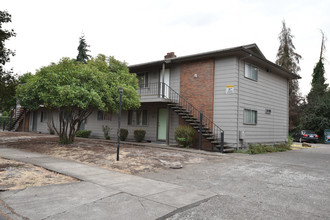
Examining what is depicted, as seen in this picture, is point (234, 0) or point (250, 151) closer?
point (234, 0)

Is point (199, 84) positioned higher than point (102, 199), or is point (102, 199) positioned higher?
point (199, 84)

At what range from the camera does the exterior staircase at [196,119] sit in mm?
12508

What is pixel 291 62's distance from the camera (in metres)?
33.3

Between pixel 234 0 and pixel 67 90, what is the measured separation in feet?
26.9

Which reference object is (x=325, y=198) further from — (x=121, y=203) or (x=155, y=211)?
(x=121, y=203)

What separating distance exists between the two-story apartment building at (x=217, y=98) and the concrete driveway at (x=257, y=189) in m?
4.51

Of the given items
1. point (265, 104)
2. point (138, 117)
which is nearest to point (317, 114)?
point (265, 104)

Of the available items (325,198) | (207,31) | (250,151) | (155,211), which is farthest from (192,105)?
(155,211)

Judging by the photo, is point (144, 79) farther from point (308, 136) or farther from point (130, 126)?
point (308, 136)

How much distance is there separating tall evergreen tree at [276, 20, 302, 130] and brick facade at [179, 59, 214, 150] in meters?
23.2

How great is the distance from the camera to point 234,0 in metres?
10.6

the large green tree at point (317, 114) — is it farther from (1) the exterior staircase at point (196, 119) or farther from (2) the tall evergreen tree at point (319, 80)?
(1) the exterior staircase at point (196, 119)

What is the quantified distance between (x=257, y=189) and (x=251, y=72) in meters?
10.3

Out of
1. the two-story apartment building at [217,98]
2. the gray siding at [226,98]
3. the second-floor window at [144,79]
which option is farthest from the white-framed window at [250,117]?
the second-floor window at [144,79]
